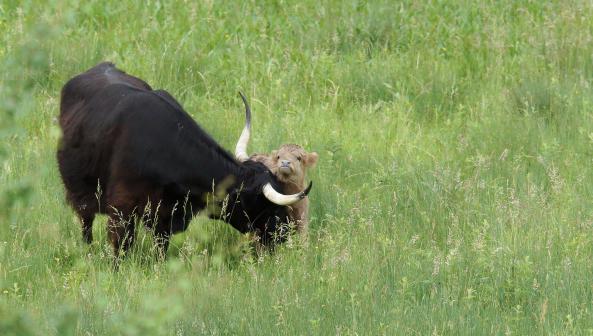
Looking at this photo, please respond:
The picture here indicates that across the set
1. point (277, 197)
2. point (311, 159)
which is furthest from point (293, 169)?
point (277, 197)

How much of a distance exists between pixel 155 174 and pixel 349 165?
200cm

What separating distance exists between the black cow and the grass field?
0.20 metres

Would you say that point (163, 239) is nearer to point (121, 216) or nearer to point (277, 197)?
point (121, 216)

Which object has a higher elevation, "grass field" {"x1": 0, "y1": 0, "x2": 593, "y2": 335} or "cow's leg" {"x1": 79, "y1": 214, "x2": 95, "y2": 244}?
"grass field" {"x1": 0, "y1": 0, "x2": 593, "y2": 335}

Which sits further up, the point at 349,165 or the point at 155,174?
the point at 155,174

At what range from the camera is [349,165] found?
8016 millimetres

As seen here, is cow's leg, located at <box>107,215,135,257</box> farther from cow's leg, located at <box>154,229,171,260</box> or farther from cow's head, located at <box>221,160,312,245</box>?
cow's head, located at <box>221,160,312,245</box>

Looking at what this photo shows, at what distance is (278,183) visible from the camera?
6.89 meters

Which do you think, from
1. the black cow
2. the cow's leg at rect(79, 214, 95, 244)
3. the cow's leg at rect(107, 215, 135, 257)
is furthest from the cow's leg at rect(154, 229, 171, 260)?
the cow's leg at rect(79, 214, 95, 244)

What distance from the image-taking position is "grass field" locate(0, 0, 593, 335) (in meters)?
5.12

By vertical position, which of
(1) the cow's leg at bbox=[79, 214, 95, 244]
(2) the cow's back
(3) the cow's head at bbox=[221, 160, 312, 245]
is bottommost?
(1) the cow's leg at bbox=[79, 214, 95, 244]

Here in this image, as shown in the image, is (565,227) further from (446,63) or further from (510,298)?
(446,63)

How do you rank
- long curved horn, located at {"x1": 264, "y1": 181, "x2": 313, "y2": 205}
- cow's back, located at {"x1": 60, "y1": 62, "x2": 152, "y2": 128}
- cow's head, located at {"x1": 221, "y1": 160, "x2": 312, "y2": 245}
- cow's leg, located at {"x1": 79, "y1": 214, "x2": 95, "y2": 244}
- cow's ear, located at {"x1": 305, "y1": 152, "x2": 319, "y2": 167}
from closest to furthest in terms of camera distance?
long curved horn, located at {"x1": 264, "y1": 181, "x2": 313, "y2": 205} → cow's head, located at {"x1": 221, "y1": 160, "x2": 312, "y2": 245} → cow's leg, located at {"x1": 79, "y1": 214, "x2": 95, "y2": 244} → cow's back, located at {"x1": 60, "y1": 62, "x2": 152, "y2": 128} → cow's ear, located at {"x1": 305, "y1": 152, "x2": 319, "y2": 167}

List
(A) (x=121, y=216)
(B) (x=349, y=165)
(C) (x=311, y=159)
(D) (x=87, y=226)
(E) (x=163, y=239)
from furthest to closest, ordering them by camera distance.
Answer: (B) (x=349, y=165) < (C) (x=311, y=159) < (D) (x=87, y=226) < (E) (x=163, y=239) < (A) (x=121, y=216)
